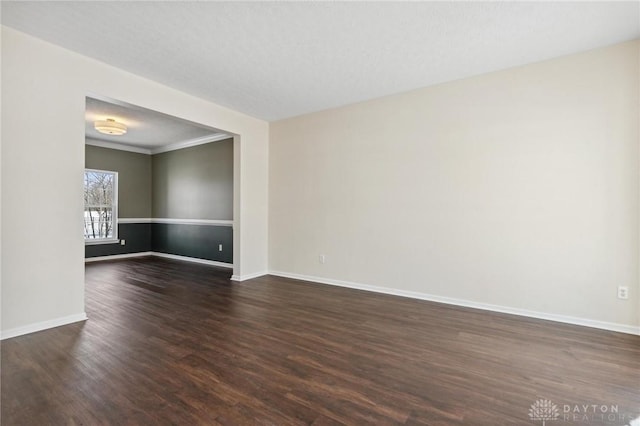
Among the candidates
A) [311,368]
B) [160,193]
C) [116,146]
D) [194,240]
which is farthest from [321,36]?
[116,146]

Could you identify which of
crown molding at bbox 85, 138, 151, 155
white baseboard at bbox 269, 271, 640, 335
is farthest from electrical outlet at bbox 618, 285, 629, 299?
crown molding at bbox 85, 138, 151, 155

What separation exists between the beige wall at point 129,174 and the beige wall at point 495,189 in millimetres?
4952

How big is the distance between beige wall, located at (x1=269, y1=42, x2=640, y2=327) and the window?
5.03 meters

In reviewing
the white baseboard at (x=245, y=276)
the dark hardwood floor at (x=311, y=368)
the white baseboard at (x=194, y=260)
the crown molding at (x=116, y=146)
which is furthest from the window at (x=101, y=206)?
the dark hardwood floor at (x=311, y=368)

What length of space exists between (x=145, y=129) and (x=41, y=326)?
3975 millimetres

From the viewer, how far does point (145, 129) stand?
5566 millimetres

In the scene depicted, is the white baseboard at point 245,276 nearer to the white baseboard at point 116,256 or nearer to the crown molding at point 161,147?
the crown molding at point 161,147

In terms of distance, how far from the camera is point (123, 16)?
234 cm

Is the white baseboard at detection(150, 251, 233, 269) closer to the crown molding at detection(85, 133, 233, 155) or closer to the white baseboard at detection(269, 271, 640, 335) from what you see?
the white baseboard at detection(269, 271, 640, 335)

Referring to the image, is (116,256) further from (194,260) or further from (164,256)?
(194,260)

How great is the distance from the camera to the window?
6434mm

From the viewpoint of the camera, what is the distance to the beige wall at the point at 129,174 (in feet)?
21.4

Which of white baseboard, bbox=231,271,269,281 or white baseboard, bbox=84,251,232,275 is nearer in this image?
white baseboard, bbox=231,271,269,281

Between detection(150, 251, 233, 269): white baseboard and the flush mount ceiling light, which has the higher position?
the flush mount ceiling light
